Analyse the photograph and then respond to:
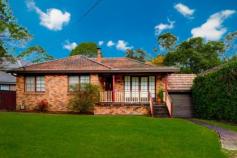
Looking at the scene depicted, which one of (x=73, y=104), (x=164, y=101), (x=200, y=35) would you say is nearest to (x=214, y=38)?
(x=200, y=35)

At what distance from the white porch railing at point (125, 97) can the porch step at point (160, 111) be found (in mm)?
1532

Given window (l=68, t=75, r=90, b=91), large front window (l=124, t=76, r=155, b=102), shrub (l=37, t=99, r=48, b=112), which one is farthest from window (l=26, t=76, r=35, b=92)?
large front window (l=124, t=76, r=155, b=102)

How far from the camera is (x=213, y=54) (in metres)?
47.2

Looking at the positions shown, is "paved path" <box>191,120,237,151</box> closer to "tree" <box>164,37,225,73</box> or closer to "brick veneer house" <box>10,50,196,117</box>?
"brick veneer house" <box>10,50,196,117</box>

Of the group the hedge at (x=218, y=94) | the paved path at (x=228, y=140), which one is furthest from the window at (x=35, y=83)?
A: the paved path at (x=228, y=140)

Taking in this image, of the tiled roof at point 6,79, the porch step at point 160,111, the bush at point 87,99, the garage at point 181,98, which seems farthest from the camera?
the tiled roof at point 6,79

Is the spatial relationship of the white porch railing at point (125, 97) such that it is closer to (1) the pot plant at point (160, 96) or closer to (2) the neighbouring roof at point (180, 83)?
(1) the pot plant at point (160, 96)

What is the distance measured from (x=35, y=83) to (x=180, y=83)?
1168cm

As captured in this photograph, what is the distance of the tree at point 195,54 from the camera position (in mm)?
46469

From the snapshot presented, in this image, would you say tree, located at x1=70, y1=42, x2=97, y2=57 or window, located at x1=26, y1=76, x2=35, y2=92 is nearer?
window, located at x1=26, y1=76, x2=35, y2=92

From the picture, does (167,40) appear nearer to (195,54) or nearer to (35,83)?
(195,54)

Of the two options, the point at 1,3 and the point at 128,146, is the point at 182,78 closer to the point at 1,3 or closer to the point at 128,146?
the point at 1,3

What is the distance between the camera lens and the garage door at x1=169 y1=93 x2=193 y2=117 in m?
27.2

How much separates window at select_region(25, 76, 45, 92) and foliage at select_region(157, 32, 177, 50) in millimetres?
31005
